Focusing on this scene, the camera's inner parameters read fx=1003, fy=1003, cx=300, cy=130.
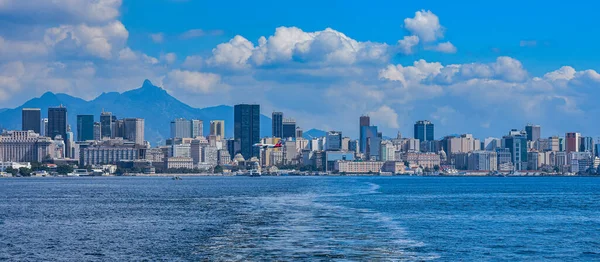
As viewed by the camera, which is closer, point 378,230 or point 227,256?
point 227,256

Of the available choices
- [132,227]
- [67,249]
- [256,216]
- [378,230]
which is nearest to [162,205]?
[256,216]

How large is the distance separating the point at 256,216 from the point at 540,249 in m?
27.4

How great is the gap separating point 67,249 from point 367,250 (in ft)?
47.6

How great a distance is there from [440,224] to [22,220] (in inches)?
1109

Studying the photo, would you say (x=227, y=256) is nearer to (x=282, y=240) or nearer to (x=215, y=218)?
(x=282, y=240)

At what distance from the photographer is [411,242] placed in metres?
51.9

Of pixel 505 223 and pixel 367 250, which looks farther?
pixel 505 223

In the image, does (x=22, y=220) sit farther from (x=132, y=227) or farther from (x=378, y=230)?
(x=378, y=230)

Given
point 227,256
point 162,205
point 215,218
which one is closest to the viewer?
point 227,256

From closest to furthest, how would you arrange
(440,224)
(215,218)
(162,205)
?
(440,224), (215,218), (162,205)

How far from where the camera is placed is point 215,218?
7050cm

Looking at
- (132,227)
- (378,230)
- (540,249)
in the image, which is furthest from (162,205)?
(540,249)

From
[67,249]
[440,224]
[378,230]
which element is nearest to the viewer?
[67,249]

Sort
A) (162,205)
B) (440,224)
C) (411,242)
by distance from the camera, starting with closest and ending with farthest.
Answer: (411,242) → (440,224) → (162,205)
